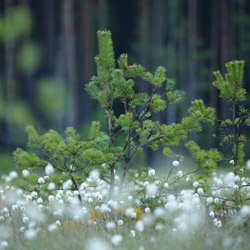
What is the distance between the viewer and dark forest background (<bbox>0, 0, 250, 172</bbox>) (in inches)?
558

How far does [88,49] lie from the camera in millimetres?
16156

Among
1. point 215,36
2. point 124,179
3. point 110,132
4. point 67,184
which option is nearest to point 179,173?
point 124,179

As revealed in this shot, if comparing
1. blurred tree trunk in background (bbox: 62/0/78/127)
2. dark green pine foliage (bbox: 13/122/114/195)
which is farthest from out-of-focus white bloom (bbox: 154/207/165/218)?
blurred tree trunk in background (bbox: 62/0/78/127)

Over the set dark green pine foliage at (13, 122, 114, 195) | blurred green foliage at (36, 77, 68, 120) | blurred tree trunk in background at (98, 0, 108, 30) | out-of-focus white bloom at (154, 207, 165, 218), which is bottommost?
blurred green foliage at (36, 77, 68, 120)

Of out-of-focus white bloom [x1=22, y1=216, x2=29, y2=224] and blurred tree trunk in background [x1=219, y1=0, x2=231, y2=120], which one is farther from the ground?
blurred tree trunk in background [x1=219, y1=0, x2=231, y2=120]

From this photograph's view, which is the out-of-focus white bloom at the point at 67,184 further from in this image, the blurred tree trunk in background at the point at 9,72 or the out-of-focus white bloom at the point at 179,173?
the blurred tree trunk in background at the point at 9,72

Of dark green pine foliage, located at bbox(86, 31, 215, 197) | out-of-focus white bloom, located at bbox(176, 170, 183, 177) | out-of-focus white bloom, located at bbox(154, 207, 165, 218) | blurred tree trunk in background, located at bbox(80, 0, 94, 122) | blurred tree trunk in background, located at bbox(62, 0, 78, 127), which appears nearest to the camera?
out-of-focus white bloom, located at bbox(154, 207, 165, 218)

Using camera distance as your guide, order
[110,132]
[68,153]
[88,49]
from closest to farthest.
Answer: [68,153] < [110,132] < [88,49]

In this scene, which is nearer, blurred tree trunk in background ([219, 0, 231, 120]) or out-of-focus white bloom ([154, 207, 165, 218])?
out-of-focus white bloom ([154, 207, 165, 218])

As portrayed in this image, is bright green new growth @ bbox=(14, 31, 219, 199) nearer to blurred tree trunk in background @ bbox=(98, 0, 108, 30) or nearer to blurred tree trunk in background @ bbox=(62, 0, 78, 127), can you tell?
blurred tree trunk in background @ bbox=(62, 0, 78, 127)

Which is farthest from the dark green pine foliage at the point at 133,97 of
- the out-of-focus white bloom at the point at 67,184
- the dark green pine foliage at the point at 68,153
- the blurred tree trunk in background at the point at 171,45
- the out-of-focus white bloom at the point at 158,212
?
the blurred tree trunk in background at the point at 171,45

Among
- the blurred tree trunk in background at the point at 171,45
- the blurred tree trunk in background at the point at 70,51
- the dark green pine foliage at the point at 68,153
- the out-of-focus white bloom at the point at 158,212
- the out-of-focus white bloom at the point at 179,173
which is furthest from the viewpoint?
the blurred tree trunk in background at the point at 171,45

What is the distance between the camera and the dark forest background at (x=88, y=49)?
14164 millimetres

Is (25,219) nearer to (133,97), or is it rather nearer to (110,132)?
(110,132)
